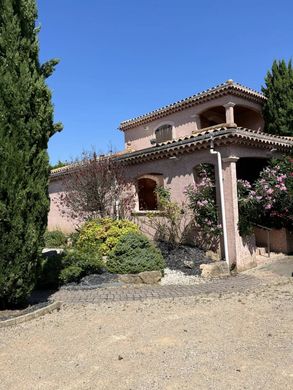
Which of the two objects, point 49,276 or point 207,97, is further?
point 207,97

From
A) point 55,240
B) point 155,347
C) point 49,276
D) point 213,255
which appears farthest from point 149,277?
point 55,240

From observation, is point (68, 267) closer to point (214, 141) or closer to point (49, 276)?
point (49, 276)

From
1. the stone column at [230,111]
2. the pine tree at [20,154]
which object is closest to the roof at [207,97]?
the stone column at [230,111]

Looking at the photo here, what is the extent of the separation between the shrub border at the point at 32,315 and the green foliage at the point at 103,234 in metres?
3.54

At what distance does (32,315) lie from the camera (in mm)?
6664

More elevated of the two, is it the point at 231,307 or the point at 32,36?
the point at 32,36

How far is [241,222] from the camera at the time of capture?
35.1ft

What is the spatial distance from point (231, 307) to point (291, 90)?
14.4 metres

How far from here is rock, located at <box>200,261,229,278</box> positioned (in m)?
9.99

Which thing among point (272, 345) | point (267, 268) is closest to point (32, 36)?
point (272, 345)

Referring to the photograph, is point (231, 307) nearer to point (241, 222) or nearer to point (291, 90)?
point (241, 222)

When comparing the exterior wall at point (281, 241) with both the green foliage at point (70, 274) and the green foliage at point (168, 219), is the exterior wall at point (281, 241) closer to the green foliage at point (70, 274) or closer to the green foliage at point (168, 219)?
the green foliage at point (168, 219)

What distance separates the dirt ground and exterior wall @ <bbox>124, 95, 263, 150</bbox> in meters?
11.8

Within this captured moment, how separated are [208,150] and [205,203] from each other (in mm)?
1759
